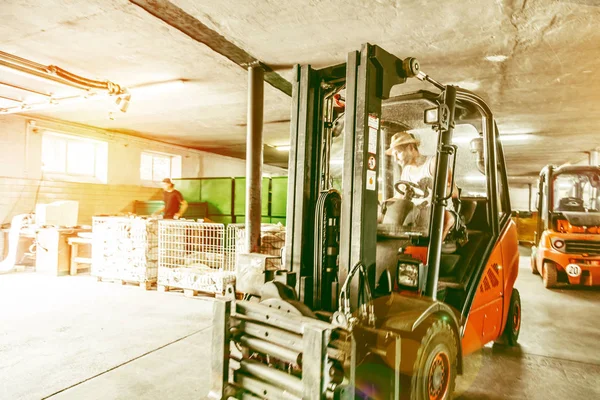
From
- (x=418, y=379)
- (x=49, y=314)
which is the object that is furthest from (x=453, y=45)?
(x=49, y=314)

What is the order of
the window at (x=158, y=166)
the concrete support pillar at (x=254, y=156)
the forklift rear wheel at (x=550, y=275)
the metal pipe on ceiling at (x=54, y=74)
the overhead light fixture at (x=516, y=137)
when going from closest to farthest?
the metal pipe on ceiling at (x=54, y=74) → the concrete support pillar at (x=254, y=156) → the forklift rear wheel at (x=550, y=275) → the overhead light fixture at (x=516, y=137) → the window at (x=158, y=166)

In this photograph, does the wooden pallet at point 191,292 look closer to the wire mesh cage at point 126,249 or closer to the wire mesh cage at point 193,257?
the wire mesh cage at point 193,257

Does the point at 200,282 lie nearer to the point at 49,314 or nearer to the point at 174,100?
the point at 49,314

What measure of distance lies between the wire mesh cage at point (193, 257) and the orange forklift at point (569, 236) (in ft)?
22.3

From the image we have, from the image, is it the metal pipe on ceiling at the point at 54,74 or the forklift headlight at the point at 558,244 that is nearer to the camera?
the metal pipe on ceiling at the point at 54,74

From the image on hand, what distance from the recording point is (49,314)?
19.2 feet

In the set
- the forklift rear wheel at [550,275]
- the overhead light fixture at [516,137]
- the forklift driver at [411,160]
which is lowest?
the forklift rear wheel at [550,275]

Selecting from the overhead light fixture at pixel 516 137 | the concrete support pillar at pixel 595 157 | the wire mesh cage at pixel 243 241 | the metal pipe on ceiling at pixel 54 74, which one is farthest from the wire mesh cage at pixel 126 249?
the concrete support pillar at pixel 595 157

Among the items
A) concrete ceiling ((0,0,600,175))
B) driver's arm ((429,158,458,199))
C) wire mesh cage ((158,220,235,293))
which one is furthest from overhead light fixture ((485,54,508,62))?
wire mesh cage ((158,220,235,293))

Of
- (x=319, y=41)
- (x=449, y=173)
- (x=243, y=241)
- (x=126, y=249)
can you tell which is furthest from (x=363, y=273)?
(x=126, y=249)

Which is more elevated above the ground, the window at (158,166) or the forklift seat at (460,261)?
the window at (158,166)

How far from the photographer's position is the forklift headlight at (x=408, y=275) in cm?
296

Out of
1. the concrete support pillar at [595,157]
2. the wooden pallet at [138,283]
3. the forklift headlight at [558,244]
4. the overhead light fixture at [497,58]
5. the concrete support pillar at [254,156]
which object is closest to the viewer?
the overhead light fixture at [497,58]

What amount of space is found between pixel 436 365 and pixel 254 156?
5356mm
